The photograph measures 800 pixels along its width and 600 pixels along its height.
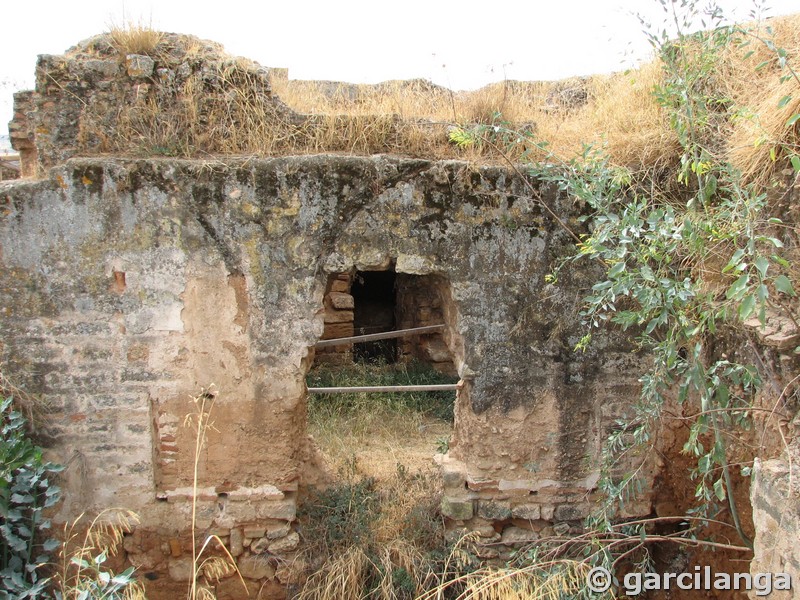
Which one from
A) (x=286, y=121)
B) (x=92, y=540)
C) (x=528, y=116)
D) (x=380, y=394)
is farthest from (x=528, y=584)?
(x=380, y=394)

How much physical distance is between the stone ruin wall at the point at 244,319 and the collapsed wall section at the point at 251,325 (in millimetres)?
11

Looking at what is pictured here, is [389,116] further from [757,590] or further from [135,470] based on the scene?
[757,590]

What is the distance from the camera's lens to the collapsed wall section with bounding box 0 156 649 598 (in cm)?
346

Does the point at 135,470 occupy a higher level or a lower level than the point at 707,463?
lower

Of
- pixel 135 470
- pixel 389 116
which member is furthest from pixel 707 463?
pixel 135 470

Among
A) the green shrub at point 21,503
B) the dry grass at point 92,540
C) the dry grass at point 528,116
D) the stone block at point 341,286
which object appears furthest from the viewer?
the stone block at point 341,286

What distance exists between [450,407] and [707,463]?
4446 millimetres

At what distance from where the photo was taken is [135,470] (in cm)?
359

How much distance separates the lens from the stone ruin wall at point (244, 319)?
346cm

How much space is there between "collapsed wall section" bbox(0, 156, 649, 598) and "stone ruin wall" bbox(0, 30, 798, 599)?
0.04ft

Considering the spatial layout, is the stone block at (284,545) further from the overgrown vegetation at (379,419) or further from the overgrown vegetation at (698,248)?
the overgrown vegetation at (698,248)

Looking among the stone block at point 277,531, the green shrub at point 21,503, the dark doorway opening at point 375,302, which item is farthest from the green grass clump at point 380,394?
the green shrub at point 21,503

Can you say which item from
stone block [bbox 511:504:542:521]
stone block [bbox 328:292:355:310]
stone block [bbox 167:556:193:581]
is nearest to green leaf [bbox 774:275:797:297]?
stone block [bbox 511:504:542:521]

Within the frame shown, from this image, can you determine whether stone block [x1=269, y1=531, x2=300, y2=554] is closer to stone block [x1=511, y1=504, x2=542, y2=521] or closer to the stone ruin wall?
the stone ruin wall
